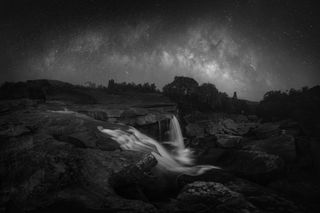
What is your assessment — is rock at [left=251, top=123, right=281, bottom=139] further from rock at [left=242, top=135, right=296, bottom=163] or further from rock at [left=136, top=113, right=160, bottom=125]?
rock at [left=136, top=113, right=160, bottom=125]

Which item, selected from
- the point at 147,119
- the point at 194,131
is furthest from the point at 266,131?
the point at 147,119

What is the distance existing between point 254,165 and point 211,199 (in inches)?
216

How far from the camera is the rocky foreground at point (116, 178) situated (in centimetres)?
593

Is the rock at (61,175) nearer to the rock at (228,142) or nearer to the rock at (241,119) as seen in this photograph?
the rock at (228,142)

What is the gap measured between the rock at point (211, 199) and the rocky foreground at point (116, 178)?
1.5 inches

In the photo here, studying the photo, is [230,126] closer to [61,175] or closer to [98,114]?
[98,114]

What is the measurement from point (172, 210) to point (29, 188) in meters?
4.83

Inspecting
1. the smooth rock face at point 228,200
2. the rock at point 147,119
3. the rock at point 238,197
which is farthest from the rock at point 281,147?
the rock at point 147,119

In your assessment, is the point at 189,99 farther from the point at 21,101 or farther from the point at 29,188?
the point at 29,188

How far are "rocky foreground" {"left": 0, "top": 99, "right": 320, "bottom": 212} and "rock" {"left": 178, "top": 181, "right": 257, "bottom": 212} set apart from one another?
4 centimetres

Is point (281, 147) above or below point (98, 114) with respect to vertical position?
below

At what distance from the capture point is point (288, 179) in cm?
1148

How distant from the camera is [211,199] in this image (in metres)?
7.65

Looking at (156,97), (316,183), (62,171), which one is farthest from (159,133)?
(62,171)
